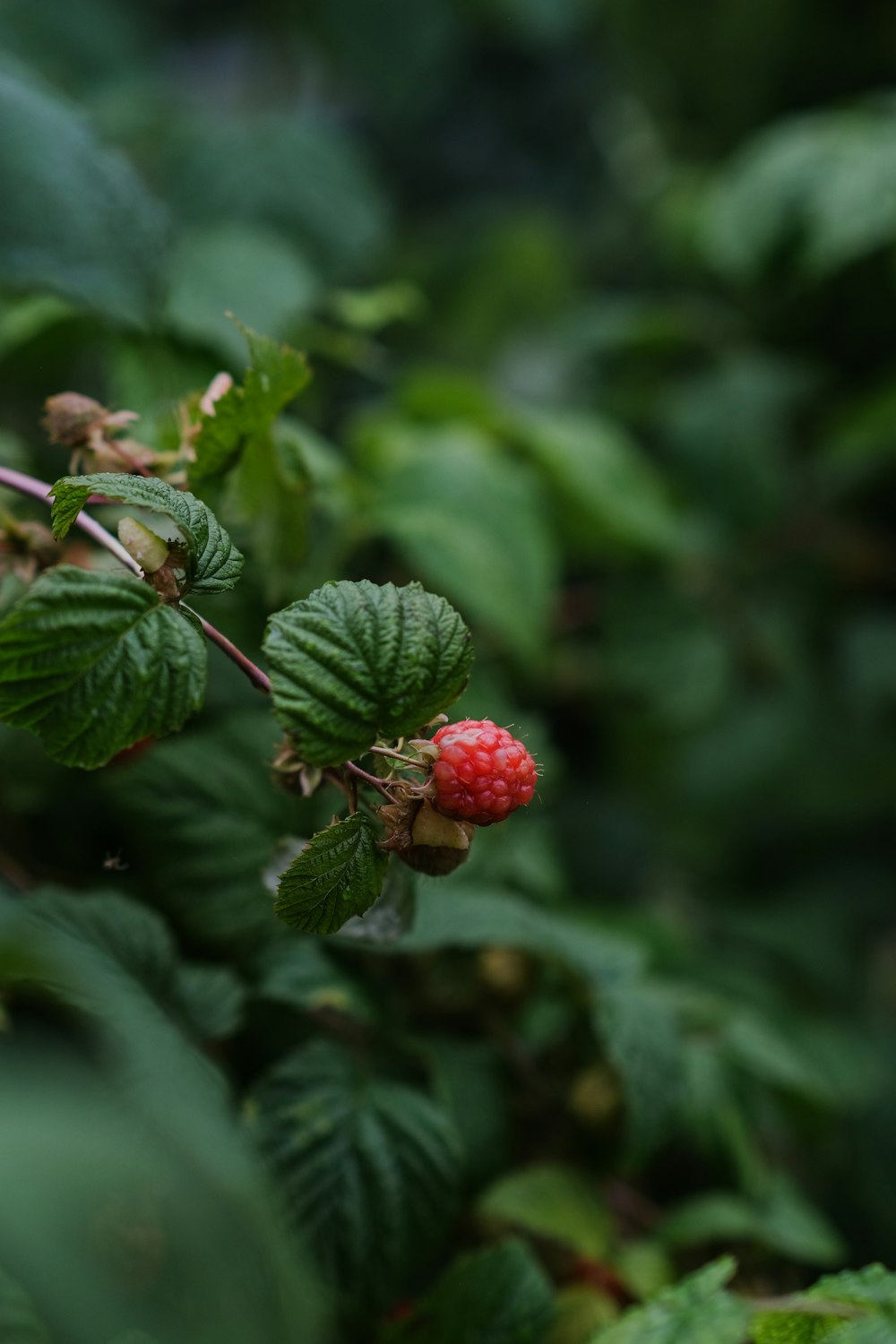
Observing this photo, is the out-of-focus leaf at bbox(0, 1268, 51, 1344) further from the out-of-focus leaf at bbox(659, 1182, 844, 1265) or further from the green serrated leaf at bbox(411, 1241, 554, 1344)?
the out-of-focus leaf at bbox(659, 1182, 844, 1265)

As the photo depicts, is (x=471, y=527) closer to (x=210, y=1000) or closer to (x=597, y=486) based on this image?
(x=597, y=486)

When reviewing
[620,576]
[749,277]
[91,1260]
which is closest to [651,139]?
[749,277]

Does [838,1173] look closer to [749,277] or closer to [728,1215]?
[728,1215]

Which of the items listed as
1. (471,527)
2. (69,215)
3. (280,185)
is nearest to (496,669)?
(471,527)

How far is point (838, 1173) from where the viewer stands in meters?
0.89

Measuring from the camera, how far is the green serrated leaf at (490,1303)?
0.41 m

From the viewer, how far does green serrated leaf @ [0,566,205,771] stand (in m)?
0.27

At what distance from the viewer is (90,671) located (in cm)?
28

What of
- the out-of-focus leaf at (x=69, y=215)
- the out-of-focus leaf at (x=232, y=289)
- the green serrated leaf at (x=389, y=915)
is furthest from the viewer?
the out-of-focus leaf at (x=232, y=289)

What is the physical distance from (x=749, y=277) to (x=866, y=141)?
0.14 metres

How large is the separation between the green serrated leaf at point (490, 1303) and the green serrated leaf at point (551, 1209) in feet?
0.13

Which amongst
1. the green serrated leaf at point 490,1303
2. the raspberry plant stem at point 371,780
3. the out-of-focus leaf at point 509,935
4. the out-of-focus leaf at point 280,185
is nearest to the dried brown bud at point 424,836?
the raspberry plant stem at point 371,780

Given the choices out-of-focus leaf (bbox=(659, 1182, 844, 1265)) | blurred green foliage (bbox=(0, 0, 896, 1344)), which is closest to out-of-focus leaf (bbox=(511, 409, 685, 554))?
blurred green foliage (bbox=(0, 0, 896, 1344))

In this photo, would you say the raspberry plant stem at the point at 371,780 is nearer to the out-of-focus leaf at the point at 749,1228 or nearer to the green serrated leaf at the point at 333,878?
the green serrated leaf at the point at 333,878
